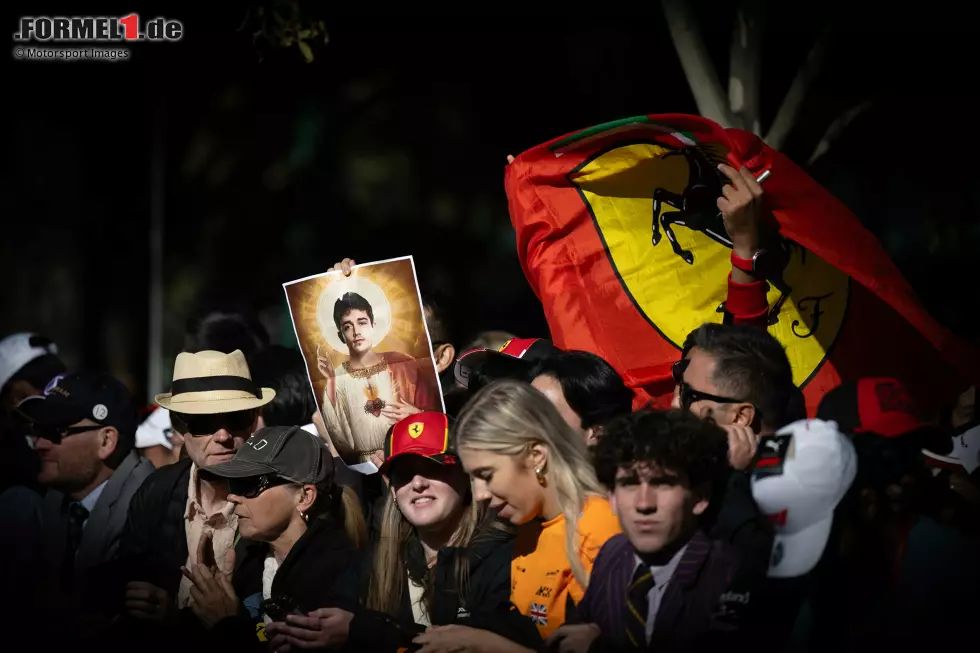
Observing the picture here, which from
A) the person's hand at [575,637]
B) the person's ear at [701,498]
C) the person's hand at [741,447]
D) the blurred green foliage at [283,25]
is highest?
the blurred green foliage at [283,25]

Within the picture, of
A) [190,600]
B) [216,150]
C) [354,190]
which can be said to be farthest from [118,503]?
[216,150]

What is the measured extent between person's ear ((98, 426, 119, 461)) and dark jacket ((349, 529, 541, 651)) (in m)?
2.12

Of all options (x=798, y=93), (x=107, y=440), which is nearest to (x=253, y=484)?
(x=107, y=440)

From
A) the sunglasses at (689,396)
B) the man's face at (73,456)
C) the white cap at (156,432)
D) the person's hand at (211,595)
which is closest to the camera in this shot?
the sunglasses at (689,396)

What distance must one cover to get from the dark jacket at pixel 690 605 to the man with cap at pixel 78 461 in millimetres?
2938

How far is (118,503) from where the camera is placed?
578 cm

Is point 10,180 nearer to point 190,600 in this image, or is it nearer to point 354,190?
point 354,190

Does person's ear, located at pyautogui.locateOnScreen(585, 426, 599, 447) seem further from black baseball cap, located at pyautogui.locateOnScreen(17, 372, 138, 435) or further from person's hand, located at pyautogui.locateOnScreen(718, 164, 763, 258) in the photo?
black baseball cap, located at pyautogui.locateOnScreen(17, 372, 138, 435)

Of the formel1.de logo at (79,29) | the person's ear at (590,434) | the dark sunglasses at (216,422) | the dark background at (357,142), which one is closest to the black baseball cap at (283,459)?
the dark sunglasses at (216,422)

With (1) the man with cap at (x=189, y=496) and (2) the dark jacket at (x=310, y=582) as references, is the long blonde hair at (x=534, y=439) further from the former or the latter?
(1) the man with cap at (x=189, y=496)

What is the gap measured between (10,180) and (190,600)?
8797mm

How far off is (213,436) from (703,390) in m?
2.33

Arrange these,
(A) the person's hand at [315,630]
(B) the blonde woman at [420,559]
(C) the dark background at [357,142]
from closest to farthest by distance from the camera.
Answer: (B) the blonde woman at [420,559] < (A) the person's hand at [315,630] < (C) the dark background at [357,142]

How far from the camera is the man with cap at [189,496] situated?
17.1 feet
